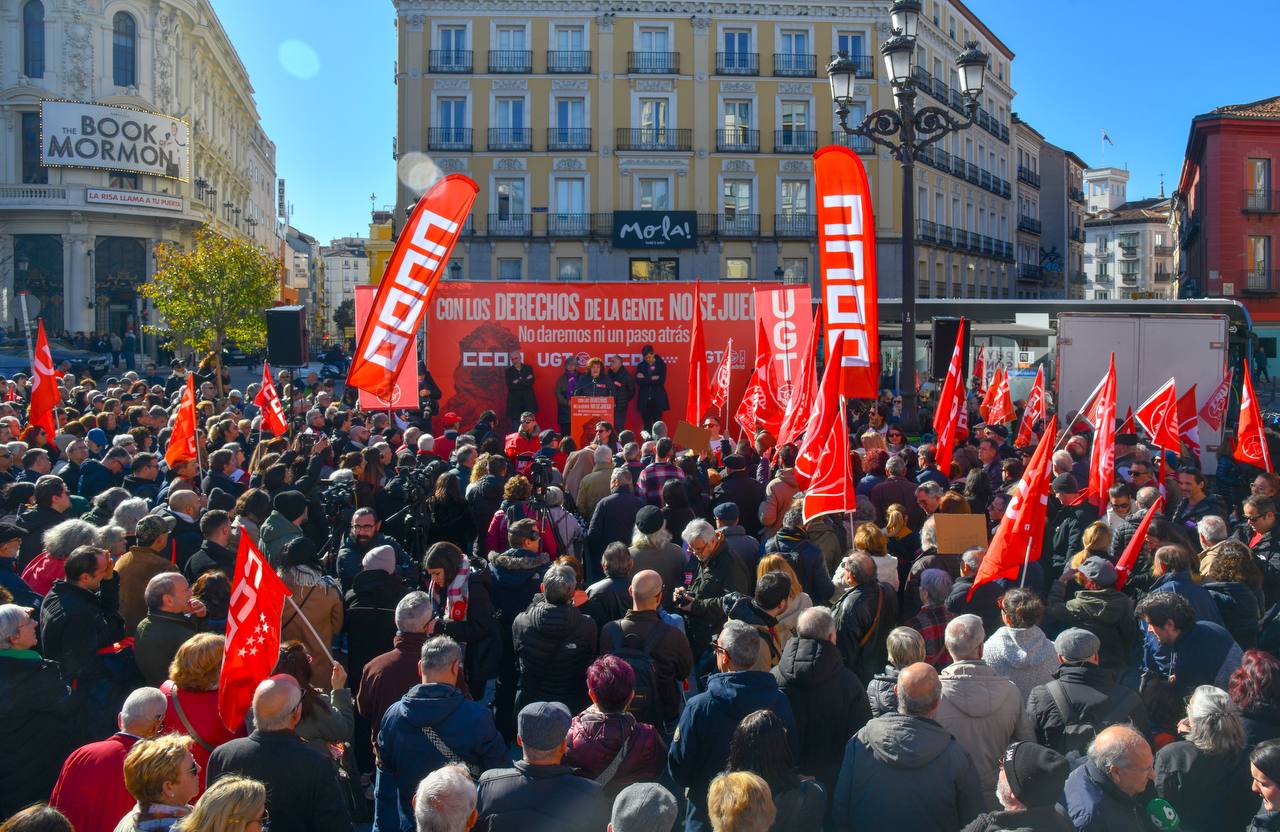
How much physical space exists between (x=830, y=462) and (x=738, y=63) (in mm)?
39618

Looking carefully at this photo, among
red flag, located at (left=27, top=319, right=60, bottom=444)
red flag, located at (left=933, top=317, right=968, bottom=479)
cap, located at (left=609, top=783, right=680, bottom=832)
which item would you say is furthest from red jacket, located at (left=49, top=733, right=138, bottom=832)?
red flag, located at (left=27, top=319, right=60, bottom=444)

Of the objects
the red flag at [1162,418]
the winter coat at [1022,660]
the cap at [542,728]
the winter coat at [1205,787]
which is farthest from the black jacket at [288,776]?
the red flag at [1162,418]

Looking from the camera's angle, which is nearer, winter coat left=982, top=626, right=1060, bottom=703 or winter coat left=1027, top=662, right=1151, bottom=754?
winter coat left=1027, top=662, right=1151, bottom=754

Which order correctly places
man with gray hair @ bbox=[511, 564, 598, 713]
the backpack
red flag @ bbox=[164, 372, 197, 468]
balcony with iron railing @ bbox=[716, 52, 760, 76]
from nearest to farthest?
the backpack, man with gray hair @ bbox=[511, 564, 598, 713], red flag @ bbox=[164, 372, 197, 468], balcony with iron railing @ bbox=[716, 52, 760, 76]

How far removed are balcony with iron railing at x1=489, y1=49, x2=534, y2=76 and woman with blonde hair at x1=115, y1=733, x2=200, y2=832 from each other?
4237 cm

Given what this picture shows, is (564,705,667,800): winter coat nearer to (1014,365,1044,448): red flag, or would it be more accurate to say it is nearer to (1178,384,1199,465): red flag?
(1014,365,1044,448): red flag

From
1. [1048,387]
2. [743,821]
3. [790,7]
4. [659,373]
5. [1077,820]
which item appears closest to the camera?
[743,821]

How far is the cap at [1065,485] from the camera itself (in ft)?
28.4

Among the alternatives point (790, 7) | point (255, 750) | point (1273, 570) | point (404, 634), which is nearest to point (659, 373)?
point (1273, 570)

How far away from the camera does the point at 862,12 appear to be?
146 ft

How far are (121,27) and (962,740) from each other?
5169cm

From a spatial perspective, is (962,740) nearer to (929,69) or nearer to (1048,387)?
(1048,387)

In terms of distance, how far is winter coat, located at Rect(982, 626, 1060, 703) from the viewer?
5090 mm

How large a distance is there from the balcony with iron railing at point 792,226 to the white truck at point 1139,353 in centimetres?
2695
